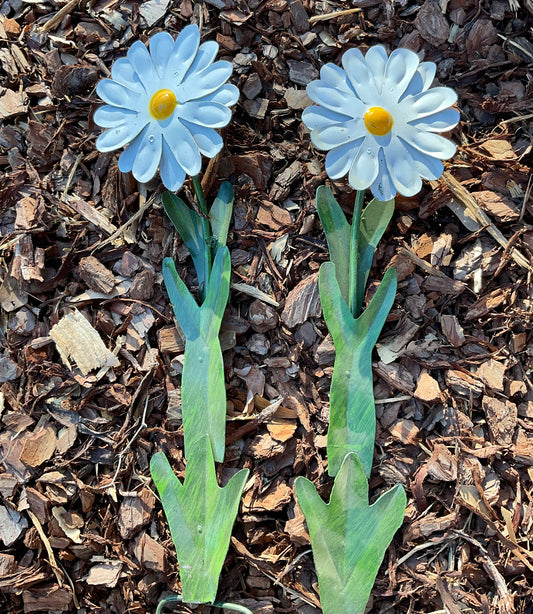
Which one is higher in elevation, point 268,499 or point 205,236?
point 205,236

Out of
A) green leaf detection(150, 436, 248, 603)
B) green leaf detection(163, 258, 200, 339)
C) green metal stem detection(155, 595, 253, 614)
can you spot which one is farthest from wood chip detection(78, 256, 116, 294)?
green metal stem detection(155, 595, 253, 614)

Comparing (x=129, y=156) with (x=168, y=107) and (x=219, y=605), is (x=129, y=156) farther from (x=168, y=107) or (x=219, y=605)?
(x=219, y=605)

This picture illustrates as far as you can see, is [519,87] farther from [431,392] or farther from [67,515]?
[67,515]

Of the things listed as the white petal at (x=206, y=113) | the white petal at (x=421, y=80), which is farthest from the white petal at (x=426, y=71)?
the white petal at (x=206, y=113)

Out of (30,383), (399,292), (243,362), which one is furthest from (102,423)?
(399,292)

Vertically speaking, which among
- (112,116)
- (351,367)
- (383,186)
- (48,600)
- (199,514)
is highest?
(112,116)

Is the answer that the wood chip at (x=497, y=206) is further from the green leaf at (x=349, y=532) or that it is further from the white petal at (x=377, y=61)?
the green leaf at (x=349, y=532)

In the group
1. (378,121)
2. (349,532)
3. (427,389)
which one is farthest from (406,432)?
(378,121)
